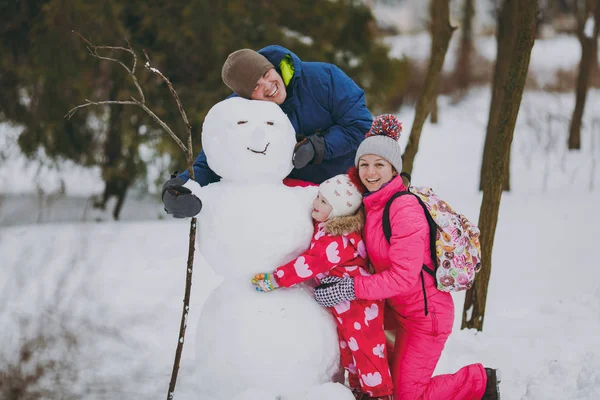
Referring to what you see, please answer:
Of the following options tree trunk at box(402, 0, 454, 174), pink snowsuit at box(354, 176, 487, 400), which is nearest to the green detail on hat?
pink snowsuit at box(354, 176, 487, 400)

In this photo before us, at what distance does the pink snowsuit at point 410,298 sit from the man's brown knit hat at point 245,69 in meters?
0.72

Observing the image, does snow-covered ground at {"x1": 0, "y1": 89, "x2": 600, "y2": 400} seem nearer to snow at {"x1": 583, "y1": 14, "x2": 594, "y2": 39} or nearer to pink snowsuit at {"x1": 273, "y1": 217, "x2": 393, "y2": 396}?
pink snowsuit at {"x1": 273, "y1": 217, "x2": 393, "y2": 396}

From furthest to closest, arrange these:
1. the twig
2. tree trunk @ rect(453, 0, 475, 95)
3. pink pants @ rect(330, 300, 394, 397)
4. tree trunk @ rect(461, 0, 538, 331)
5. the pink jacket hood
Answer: tree trunk @ rect(453, 0, 475, 95)
tree trunk @ rect(461, 0, 538, 331)
pink pants @ rect(330, 300, 394, 397)
the pink jacket hood
the twig

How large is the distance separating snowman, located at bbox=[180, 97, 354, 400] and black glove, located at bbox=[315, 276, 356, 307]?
0.07m

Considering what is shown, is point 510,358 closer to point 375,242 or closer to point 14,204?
point 375,242

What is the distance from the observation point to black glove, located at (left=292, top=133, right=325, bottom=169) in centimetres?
250

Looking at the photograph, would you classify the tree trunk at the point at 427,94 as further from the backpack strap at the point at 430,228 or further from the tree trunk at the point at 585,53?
the tree trunk at the point at 585,53

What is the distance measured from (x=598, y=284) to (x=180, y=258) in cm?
347

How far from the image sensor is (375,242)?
A: 245cm

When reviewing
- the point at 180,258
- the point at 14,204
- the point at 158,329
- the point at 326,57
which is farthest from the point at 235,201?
the point at 14,204

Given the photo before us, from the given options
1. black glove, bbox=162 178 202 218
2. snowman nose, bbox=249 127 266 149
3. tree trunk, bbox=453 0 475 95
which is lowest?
black glove, bbox=162 178 202 218

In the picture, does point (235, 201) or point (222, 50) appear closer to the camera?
point (235, 201)

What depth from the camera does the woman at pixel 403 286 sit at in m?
2.35

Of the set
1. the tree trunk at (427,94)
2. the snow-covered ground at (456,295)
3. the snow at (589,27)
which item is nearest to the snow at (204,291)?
the snow-covered ground at (456,295)
